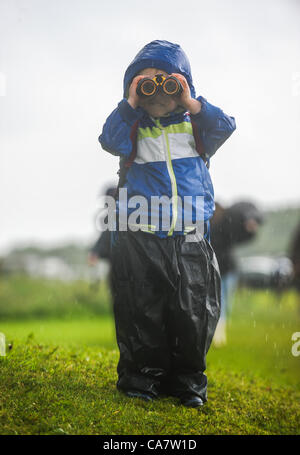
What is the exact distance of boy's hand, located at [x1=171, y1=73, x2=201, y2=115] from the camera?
3.35 meters

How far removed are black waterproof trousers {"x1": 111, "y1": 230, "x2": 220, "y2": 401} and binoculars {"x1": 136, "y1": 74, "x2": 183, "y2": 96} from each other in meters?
0.90

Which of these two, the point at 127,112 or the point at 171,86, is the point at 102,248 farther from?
the point at 171,86

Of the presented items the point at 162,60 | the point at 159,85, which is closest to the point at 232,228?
the point at 162,60

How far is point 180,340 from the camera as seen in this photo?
340cm

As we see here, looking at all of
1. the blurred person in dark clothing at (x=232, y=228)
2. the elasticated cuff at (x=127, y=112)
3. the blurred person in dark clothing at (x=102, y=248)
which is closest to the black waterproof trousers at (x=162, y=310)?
the elasticated cuff at (x=127, y=112)

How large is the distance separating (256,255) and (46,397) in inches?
1021

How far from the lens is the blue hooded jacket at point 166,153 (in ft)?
11.1

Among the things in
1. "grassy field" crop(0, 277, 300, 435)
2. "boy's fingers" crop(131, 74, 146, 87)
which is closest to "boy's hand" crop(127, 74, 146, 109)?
"boy's fingers" crop(131, 74, 146, 87)

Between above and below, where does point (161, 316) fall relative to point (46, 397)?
above

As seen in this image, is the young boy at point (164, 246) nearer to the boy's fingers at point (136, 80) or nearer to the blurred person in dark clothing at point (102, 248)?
the boy's fingers at point (136, 80)

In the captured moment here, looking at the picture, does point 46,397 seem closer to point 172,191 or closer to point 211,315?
point 211,315

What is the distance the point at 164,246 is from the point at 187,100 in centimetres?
94

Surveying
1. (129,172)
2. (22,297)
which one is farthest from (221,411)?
(22,297)
